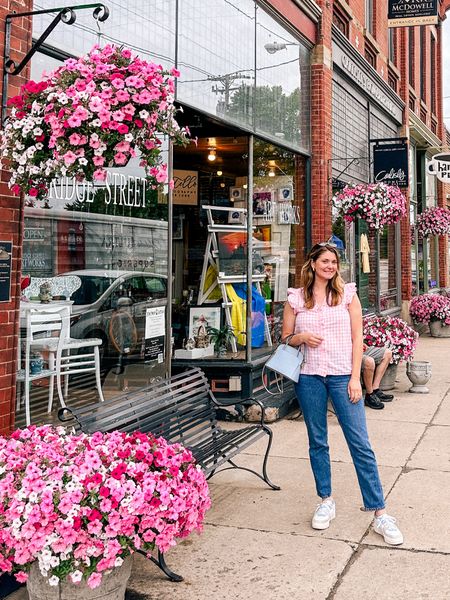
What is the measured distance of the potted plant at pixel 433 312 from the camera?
53.9 feet

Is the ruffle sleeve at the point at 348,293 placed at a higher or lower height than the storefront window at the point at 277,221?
lower

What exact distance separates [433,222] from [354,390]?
1518cm

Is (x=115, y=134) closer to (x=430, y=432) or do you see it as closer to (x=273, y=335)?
(x=430, y=432)

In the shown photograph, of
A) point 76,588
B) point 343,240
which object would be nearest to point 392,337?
point 343,240

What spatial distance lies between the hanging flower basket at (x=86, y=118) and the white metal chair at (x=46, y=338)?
1.33m

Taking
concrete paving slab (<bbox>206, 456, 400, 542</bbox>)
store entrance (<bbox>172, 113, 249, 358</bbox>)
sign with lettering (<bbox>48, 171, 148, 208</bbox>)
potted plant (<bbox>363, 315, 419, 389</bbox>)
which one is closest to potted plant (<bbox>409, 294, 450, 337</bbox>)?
potted plant (<bbox>363, 315, 419, 389</bbox>)

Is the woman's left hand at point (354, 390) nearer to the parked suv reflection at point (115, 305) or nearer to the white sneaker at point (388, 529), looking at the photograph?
the white sneaker at point (388, 529)

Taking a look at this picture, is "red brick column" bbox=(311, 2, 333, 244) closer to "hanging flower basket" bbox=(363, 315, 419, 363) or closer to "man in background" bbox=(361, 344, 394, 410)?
"hanging flower basket" bbox=(363, 315, 419, 363)

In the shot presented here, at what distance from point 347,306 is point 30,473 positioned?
2.40 metres

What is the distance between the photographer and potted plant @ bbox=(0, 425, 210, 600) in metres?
2.99

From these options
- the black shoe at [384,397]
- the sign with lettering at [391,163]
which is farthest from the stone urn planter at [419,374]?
the sign with lettering at [391,163]

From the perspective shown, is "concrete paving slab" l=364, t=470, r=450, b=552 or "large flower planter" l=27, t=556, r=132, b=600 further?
"concrete paving slab" l=364, t=470, r=450, b=552

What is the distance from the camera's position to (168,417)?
4.85 meters

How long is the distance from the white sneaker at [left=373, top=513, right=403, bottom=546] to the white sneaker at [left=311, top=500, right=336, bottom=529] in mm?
315
